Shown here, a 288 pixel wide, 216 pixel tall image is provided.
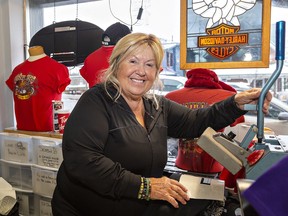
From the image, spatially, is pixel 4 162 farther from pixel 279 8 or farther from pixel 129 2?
pixel 279 8

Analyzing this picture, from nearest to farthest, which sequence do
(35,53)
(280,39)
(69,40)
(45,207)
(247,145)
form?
(280,39) → (247,145) → (45,207) → (35,53) → (69,40)

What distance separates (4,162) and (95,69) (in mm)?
1128

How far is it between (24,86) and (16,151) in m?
0.53

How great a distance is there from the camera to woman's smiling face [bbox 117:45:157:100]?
4.46 ft

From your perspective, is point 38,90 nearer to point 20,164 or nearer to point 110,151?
point 20,164

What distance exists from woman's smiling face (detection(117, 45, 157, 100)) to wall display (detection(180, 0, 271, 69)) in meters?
0.85

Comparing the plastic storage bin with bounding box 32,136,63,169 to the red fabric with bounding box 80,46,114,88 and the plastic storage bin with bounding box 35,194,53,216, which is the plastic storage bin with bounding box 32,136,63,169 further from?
Answer: the red fabric with bounding box 80,46,114,88

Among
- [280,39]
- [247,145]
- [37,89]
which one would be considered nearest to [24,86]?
[37,89]

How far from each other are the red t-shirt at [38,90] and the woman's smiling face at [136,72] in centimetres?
111

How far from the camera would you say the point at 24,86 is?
7.81ft

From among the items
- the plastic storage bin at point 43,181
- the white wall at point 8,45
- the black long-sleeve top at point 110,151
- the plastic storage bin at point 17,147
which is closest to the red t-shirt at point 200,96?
the black long-sleeve top at point 110,151

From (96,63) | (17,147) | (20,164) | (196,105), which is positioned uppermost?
(96,63)

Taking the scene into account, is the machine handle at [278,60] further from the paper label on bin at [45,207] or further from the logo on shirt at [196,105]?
the paper label on bin at [45,207]

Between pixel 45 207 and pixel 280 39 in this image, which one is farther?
pixel 45 207
